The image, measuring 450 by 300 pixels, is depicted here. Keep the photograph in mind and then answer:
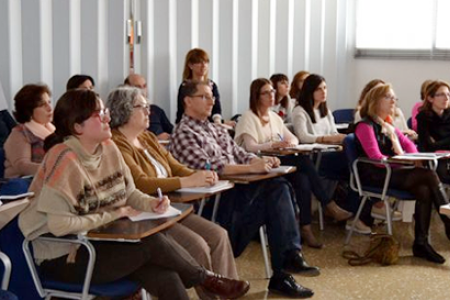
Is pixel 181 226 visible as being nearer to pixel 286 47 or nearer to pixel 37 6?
pixel 37 6

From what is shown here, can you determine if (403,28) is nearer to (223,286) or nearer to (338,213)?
(338,213)

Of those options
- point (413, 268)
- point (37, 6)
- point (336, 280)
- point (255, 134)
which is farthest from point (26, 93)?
point (413, 268)

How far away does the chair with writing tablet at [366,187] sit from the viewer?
211 inches

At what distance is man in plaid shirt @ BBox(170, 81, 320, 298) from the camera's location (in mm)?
4379

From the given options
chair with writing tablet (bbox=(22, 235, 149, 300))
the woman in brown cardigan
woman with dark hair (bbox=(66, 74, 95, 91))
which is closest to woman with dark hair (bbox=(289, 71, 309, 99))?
woman with dark hair (bbox=(66, 74, 95, 91))

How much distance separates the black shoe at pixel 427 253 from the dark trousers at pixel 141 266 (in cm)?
246

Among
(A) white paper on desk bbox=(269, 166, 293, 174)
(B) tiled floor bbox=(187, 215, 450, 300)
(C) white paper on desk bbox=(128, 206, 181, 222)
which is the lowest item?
(B) tiled floor bbox=(187, 215, 450, 300)

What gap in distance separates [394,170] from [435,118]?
3.30 feet

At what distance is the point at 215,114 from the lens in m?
7.02

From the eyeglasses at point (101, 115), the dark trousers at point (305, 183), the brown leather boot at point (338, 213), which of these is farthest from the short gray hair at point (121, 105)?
the brown leather boot at point (338, 213)

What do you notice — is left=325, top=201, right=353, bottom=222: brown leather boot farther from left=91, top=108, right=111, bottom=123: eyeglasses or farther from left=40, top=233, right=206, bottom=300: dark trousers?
left=91, top=108, right=111, bottom=123: eyeglasses

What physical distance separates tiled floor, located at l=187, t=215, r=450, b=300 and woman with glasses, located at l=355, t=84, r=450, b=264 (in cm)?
20

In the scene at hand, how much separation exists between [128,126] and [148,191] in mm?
376

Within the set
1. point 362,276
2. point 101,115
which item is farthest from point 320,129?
point 101,115
